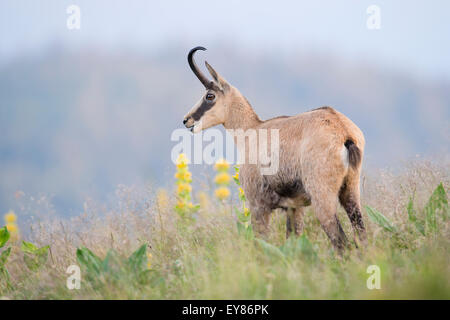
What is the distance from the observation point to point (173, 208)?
709 centimetres

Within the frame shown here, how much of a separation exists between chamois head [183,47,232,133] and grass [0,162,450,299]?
1091 mm

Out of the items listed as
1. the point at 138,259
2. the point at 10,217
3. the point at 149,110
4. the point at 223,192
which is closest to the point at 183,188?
the point at 223,192

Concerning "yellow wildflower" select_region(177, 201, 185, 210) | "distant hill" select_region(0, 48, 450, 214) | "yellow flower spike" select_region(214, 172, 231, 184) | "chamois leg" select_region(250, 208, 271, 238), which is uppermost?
"distant hill" select_region(0, 48, 450, 214)

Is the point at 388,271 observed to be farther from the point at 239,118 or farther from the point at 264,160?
the point at 239,118

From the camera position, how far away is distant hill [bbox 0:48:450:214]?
4729 inches

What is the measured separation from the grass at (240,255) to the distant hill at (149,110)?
83.6 meters

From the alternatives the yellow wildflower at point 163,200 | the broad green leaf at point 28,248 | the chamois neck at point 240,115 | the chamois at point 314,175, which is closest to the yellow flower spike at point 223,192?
the yellow wildflower at point 163,200

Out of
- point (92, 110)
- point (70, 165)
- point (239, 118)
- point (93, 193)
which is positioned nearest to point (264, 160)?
point (239, 118)

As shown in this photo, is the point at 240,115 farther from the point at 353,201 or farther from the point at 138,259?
the point at 138,259

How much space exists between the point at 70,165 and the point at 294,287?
456 feet

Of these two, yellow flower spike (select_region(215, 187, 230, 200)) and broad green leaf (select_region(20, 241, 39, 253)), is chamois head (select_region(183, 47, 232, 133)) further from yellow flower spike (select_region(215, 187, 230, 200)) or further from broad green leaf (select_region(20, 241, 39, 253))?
yellow flower spike (select_region(215, 187, 230, 200))

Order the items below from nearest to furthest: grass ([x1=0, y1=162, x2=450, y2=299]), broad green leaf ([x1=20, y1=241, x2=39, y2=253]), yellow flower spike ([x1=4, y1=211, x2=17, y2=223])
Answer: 1. grass ([x1=0, y1=162, x2=450, y2=299])
2. broad green leaf ([x1=20, y1=241, x2=39, y2=253])
3. yellow flower spike ([x1=4, y1=211, x2=17, y2=223])

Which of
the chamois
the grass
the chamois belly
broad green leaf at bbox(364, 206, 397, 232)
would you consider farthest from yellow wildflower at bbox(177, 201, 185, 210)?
broad green leaf at bbox(364, 206, 397, 232)

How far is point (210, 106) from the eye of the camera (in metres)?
6.58
